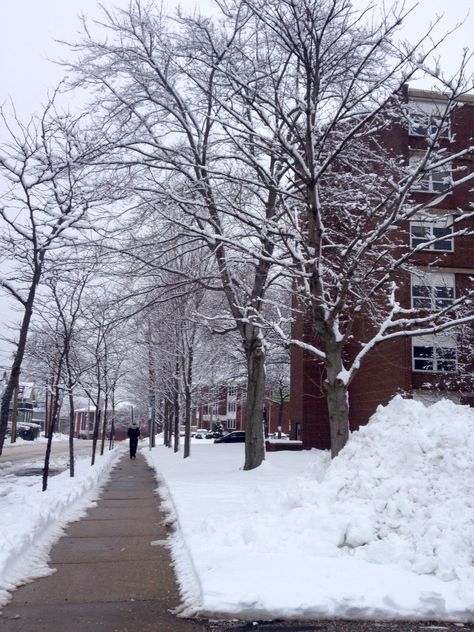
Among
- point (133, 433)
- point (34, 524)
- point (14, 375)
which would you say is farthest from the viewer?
point (133, 433)

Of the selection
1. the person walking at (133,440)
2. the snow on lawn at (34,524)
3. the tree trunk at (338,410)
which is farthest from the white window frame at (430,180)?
the person walking at (133,440)

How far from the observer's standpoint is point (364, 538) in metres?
6.34

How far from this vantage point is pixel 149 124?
16000 millimetres

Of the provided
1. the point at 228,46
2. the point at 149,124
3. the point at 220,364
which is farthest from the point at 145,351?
the point at 228,46

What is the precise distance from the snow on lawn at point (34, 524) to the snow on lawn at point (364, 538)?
1.54 m

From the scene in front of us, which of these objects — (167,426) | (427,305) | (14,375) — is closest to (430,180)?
(427,305)

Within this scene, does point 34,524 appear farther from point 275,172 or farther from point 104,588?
point 275,172

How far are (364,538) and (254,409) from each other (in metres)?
10.1

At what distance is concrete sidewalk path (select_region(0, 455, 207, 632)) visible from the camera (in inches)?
200

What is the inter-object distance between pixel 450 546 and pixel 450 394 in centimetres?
1862

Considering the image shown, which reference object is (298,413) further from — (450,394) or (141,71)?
(141,71)

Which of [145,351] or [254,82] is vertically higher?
[254,82]

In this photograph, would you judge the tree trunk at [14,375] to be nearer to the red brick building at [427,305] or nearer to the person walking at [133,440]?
the red brick building at [427,305]

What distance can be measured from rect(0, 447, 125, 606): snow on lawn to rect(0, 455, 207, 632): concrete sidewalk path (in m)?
0.15
